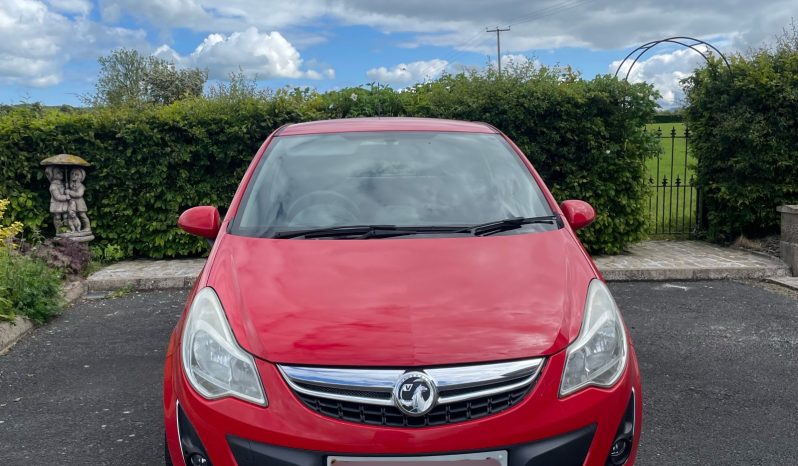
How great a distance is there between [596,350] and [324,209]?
55.5 inches

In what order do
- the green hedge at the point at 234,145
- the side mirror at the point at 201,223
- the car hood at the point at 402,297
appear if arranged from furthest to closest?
the green hedge at the point at 234,145 < the side mirror at the point at 201,223 < the car hood at the point at 402,297

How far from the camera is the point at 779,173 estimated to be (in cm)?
838

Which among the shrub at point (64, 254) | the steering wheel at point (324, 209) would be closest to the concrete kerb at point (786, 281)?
the steering wheel at point (324, 209)

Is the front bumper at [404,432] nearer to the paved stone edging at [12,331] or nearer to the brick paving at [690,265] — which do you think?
the paved stone edging at [12,331]

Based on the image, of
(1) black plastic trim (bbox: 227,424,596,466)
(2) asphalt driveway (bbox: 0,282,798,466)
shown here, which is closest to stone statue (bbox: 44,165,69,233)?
(2) asphalt driveway (bbox: 0,282,798,466)

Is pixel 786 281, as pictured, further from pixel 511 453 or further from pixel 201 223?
pixel 201 223

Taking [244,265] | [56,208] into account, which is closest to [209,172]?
[56,208]

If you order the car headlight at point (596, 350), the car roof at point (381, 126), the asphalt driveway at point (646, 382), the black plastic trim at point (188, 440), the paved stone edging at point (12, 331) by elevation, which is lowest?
the asphalt driveway at point (646, 382)

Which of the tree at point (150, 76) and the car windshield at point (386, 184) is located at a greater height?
the tree at point (150, 76)

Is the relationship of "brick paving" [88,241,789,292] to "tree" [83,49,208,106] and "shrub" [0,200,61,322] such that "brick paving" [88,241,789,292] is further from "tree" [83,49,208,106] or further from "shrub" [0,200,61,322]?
"tree" [83,49,208,106]

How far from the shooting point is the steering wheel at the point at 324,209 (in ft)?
9.78

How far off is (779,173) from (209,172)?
24.3ft

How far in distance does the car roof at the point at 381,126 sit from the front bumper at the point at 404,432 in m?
1.82

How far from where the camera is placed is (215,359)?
2215 millimetres
